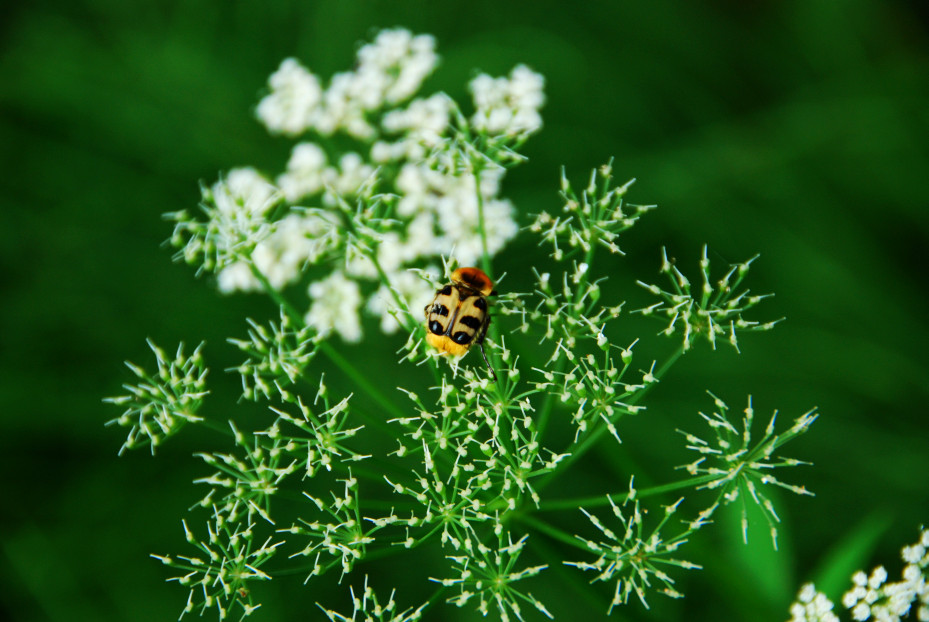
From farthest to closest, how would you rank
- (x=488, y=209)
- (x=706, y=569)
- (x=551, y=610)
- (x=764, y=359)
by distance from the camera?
(x=764, y=359), (x=551, y=610), (x=488, y=209), (x=706, y=569)

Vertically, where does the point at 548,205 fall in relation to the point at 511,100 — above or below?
above

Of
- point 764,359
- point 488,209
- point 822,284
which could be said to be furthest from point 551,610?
point 822,284

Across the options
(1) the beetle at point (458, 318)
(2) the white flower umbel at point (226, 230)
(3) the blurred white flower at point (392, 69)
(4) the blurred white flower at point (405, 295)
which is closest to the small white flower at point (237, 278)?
(2) the white flower umbel at point (226, 230)

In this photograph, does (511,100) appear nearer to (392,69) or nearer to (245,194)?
(392,69)

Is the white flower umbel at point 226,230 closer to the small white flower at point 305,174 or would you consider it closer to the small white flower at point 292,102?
the small white flower at point 305,174

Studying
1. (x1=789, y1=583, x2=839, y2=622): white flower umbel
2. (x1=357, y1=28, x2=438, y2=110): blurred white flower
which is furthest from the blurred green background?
(x1=789, y1=583, x2=839, y2=622): white flower umbel

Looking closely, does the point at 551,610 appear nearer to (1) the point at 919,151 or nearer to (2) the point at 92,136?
(1) the point at 919,151

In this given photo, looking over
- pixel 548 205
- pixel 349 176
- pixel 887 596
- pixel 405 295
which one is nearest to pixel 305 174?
pixel 349 176
